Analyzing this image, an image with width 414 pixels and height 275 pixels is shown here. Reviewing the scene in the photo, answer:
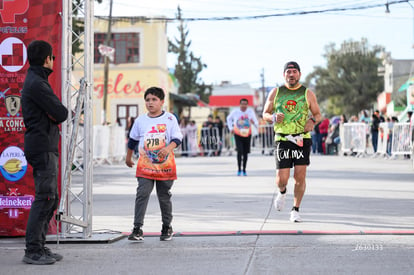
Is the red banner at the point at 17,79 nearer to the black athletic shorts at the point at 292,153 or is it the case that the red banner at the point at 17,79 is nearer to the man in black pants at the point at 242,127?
the black athletic shorts at the point at 292,153

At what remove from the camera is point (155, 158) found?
303 inches

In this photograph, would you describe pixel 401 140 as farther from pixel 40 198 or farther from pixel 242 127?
pixel 40 198

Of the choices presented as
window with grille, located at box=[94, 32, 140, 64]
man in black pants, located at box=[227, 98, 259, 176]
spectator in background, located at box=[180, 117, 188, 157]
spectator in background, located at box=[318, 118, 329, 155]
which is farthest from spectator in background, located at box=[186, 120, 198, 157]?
man in black pants, located at box=[227, 98, 259, 176]

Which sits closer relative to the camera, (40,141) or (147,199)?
(40,141)

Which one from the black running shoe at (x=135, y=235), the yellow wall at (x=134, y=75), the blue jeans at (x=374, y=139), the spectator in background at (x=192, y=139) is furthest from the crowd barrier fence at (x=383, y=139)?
the yellow wall at (x=134, y=75)

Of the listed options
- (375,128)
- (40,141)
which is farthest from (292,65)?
(375,128)

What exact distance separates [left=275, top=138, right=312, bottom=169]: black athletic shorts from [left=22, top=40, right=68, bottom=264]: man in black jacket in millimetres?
3375

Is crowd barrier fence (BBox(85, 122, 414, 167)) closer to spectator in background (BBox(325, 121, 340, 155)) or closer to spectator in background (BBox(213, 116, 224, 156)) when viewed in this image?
spectator in background (BBox(213, 116, 224, 156))

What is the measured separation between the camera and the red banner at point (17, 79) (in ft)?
25.6

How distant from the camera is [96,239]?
7676 mm

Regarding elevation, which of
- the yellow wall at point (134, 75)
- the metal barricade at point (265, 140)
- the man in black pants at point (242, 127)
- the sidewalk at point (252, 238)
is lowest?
the sidewalk at point (252, 238)

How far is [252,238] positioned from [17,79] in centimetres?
288

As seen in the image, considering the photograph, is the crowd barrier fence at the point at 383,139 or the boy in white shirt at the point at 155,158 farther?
the crowd barrier fence at the point at 383,139

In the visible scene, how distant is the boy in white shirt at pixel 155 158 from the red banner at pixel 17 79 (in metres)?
0.96
